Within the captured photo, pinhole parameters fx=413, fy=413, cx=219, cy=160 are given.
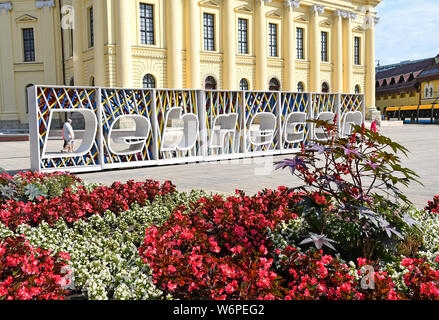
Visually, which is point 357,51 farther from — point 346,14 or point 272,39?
point 272,39

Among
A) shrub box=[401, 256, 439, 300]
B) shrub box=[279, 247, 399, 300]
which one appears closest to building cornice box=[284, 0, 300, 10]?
shrub box=[279, 247, 399, 300]

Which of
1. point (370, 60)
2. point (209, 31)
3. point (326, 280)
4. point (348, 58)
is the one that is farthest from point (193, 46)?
point (326, 280)

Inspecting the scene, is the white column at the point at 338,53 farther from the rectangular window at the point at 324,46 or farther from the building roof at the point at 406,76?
the building roof at the point at 406,76

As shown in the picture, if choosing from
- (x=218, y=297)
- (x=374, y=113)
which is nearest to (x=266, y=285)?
(x=218, y=297)

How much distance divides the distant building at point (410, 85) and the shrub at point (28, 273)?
213 feet

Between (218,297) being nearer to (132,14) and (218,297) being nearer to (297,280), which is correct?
(297,280)

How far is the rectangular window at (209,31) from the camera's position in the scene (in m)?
35.3

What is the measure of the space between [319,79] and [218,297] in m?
41.8

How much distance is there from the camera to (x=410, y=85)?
219 feet

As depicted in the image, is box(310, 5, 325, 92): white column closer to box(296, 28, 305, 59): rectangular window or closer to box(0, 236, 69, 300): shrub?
box(296, 28, 305, 59): rectangular window

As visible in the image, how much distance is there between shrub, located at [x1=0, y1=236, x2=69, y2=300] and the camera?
9.74 feet

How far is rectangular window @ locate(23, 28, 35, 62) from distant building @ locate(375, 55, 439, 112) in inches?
2023

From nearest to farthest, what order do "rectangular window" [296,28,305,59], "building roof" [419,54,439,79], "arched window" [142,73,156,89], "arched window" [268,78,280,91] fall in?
1. "arched window" [142,73,156,89]
2. "arched window" [268,78,280,91]
3. "rectangular window" [296,28,305,59]
4. "building roof" [419,54,439,79]

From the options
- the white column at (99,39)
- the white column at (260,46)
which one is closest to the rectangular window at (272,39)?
the white column at (260,46)
